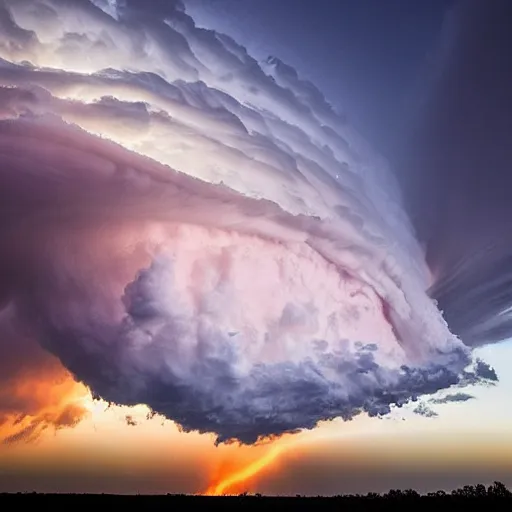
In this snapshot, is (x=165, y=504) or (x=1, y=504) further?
(x=165, y=504)

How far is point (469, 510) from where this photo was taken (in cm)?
13775

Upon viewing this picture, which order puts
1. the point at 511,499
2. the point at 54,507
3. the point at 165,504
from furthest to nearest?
the point at 165,504
the point at 511,499
the point at 54,507

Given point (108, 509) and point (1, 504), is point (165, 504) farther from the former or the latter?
point (1, 504)

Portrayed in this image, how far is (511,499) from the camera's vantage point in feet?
506

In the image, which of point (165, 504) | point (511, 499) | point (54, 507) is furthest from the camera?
point (165, 504)

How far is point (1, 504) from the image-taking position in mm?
140125

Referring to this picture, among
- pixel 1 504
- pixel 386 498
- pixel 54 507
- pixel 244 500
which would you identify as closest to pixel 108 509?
pixel 54 507

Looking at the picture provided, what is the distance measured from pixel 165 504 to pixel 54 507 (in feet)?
117

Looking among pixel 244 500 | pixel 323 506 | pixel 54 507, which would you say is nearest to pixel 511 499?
pixel 323 506

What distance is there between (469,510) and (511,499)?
76.8ft

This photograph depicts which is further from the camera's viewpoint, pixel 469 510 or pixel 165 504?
A: pixel 165 504

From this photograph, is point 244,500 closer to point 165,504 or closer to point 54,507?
point 165,504

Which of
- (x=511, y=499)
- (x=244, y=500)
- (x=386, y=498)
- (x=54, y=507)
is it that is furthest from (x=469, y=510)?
(x=54, y=507)

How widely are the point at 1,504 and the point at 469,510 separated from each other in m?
104
